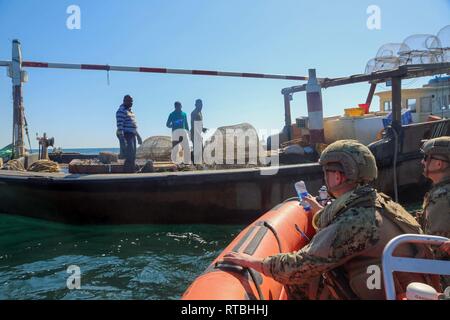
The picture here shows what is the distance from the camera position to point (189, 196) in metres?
7.04

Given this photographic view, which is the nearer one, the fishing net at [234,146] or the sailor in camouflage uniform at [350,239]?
the sailor in camouflage uniform at [350,239]

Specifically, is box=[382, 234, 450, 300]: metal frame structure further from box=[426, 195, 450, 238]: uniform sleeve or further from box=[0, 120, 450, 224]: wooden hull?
box=[0, 120, 450, 224]: wooden hull

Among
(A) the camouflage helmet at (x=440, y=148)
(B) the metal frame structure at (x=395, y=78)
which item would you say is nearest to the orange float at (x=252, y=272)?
(A) the camouflage helmet at (x=440, y=148)

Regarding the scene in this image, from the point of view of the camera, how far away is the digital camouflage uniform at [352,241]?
199cm

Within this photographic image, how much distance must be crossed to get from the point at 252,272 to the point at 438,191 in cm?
160

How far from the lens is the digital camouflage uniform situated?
6.53 feet

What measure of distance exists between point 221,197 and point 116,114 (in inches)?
109

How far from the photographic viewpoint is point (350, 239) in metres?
1.98

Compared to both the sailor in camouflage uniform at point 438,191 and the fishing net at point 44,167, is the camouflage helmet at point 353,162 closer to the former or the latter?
the sailor in camouflage uniform at point 438,191

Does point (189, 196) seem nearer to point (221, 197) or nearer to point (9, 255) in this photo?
point (221, 197)

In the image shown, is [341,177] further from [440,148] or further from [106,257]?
[106,257]

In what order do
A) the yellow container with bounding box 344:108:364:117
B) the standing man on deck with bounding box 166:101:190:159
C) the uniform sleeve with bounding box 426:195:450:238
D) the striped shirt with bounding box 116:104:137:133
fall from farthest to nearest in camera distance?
the yellow container with bounding box 344:108:364:117, the standing man on deck with bounding box 166:101:190:159, the striped shirt with bounding box 116:104:137:133, the uniform sleeve with bounding box 426:195:450:238

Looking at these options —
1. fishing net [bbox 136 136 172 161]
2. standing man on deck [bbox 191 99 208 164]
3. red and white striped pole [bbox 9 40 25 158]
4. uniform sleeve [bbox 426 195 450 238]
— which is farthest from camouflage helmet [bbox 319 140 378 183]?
red and white striped pole [bbox 9 40 25 158]
